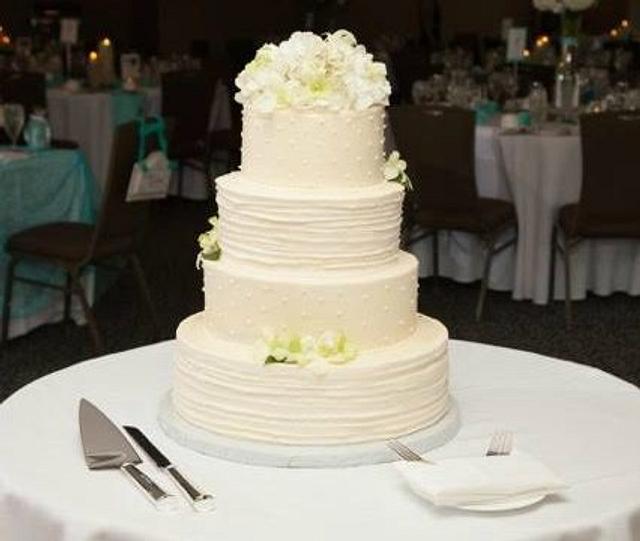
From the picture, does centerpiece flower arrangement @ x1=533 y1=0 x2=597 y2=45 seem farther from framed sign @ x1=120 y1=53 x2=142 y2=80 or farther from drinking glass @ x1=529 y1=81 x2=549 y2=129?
framed sign @ x1=120 y1=53 x2=142 y2=80

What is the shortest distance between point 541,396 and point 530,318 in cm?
333

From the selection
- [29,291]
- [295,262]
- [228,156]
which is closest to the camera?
[295,262]

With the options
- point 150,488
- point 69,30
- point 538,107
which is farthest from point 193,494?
point 69,30

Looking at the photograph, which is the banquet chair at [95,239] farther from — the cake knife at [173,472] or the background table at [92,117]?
the background table at [92,117]

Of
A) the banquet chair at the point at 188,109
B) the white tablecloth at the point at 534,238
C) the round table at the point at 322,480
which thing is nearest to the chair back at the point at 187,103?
the banquet chair at the point at 188,109

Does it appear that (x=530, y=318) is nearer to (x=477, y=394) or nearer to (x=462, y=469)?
(x=477, y=394)

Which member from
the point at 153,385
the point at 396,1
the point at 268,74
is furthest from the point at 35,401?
the point at 396,1

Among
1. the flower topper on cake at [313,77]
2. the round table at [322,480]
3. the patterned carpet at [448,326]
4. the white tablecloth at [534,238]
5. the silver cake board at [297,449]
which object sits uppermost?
the flower topper on cake at [313,77]

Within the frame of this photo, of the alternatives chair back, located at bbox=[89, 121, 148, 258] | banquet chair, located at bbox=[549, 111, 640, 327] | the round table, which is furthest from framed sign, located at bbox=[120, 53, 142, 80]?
the round table

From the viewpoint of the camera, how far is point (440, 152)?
529cm

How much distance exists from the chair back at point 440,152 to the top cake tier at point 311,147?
3349 mm

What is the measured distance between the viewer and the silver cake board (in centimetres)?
180

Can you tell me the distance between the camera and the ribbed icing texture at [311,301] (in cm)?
187

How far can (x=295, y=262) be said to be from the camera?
1879mm
